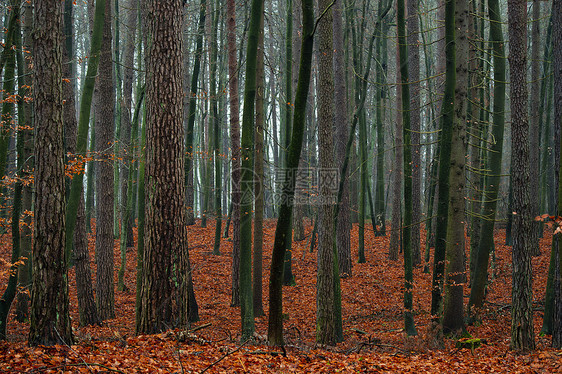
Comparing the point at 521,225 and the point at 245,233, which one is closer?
the point at 521,225

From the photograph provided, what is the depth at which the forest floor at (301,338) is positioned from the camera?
183 inches

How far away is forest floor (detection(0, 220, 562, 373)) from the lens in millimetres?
4637

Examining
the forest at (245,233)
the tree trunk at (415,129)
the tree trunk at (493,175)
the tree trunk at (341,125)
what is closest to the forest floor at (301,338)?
the forest at (245,233)

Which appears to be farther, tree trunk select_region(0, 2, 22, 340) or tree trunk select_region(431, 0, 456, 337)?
tree trunk select_region(431, 0, 456, 337)

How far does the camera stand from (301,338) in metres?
7.98

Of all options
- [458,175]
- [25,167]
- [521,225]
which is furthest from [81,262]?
[521,225]

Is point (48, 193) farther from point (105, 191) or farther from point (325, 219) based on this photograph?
point (105, 191)

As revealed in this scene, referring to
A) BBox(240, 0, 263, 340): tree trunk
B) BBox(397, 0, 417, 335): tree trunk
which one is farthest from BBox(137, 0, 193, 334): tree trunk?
BBox(397, 0, 417, 335): tree trunk

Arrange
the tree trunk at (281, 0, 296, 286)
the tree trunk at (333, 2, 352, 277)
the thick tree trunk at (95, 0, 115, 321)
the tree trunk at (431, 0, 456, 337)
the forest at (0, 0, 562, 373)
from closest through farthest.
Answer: the forest at (0, 0, 562, 373) → the tree trunk at (431, 0, 456, 337) → the thick tree trunk at (95, 0, 115, 321) → the tree trunk at (281, 0, 296, 286) → the tree trunk at (333, 2, 352, 277)

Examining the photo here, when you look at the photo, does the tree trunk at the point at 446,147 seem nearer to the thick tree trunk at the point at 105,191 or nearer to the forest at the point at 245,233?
the forest at the point at 245,233

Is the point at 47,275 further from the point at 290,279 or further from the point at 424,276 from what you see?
the point at 424,276

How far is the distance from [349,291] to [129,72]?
384 inches

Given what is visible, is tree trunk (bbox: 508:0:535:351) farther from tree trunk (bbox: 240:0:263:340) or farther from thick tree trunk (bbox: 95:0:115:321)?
thick tree trunk (bbox: 95:0:115:321)

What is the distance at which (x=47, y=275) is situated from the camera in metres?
4.89
